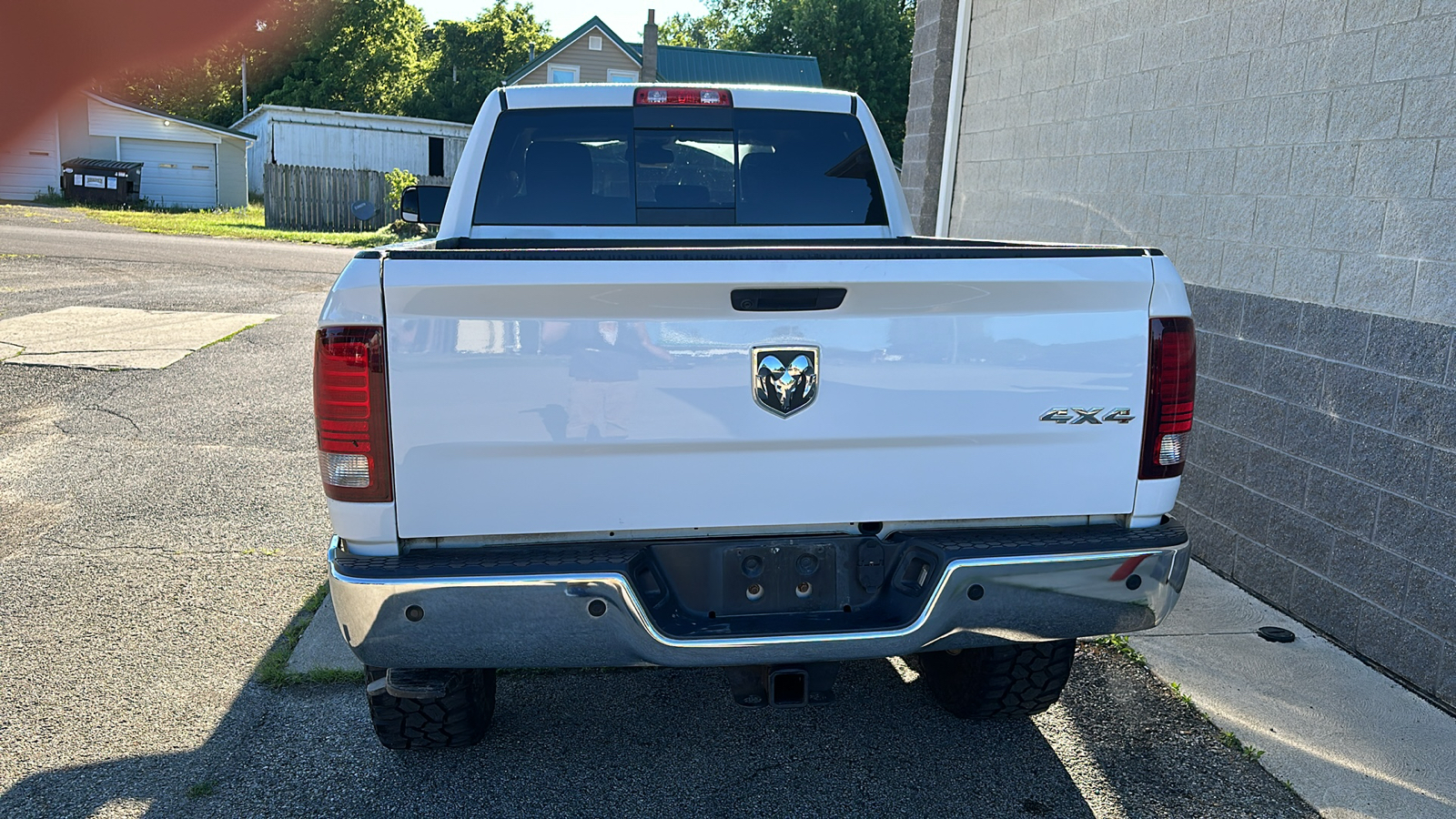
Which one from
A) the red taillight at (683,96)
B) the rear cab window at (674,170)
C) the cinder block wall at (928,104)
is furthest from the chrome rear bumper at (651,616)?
the cinder block wall at (928,104)

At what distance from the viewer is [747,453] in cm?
307

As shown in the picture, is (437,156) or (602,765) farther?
(437,156)

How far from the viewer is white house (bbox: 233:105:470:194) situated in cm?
3912

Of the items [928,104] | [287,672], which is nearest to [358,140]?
[928,104]

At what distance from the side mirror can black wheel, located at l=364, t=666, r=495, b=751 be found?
2445 mm

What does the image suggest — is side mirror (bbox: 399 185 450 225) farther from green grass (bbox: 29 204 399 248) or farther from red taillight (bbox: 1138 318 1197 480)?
green grass (bbox: 29 204 399 248)

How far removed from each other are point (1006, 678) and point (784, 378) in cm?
153

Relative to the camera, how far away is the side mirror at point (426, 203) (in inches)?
218

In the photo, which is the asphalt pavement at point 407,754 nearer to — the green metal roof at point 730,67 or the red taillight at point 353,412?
the red taillight at point 353,412

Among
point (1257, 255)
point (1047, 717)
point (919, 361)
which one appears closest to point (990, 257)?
point (919, 361)

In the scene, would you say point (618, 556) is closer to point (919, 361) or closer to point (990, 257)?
point (919, 361)

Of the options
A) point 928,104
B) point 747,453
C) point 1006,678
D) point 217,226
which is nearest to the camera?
point 747,453

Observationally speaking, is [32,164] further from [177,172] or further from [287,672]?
[287,672]

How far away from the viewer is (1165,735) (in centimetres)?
405
